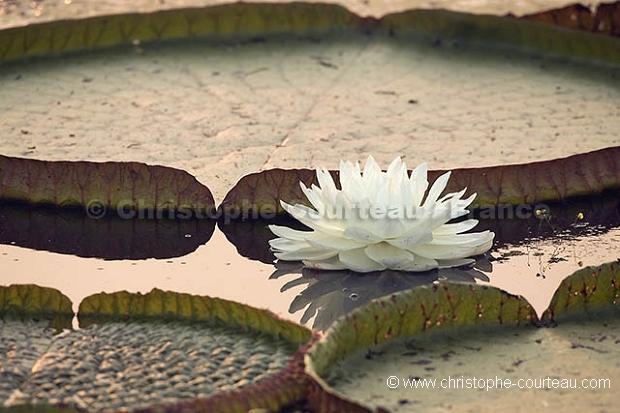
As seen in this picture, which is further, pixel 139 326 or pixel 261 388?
pixel 139 326

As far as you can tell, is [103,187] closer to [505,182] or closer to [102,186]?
[102,186]

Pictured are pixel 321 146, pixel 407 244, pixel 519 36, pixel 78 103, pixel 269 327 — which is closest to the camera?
pixel 269 327

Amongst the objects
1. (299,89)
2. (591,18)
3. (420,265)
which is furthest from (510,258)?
(591,18)

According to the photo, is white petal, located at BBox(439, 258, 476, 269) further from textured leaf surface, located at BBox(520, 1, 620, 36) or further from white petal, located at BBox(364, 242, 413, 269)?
textured leaf surface, located at BBox(520, 1, 620, 36)

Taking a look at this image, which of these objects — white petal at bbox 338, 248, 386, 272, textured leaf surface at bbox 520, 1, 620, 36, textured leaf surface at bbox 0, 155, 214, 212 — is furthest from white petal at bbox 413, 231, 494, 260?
textured leaf surface at bbox 520, 1, 620, 36

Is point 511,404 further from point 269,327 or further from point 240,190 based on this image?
point 240,190

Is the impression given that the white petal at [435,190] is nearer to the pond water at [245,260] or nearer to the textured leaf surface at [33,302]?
the pond water at [245,260]

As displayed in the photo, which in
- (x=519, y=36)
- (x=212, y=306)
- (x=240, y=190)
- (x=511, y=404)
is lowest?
(x=511, y=404)

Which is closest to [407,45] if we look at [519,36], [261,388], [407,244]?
[519,36]
